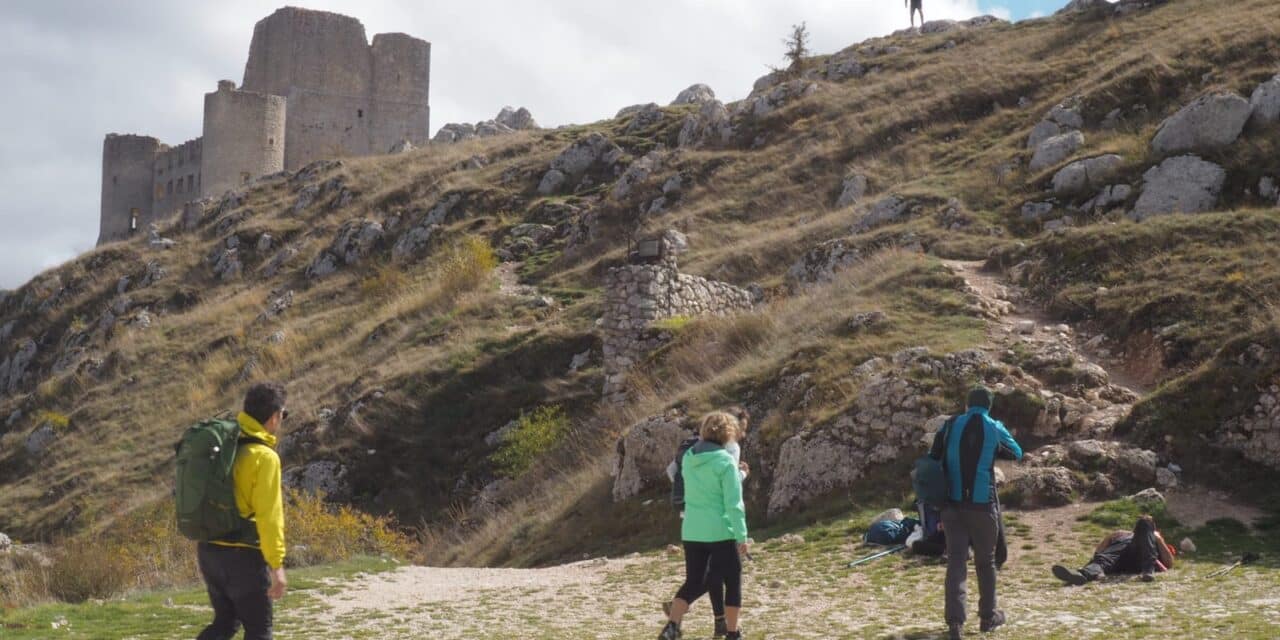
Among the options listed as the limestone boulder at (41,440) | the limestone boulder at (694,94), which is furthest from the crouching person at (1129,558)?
the limestone boulder at (694,94)

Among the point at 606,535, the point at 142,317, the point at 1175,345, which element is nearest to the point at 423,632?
the point at 606,535

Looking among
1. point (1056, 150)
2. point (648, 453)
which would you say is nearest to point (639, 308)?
point (648, 453)

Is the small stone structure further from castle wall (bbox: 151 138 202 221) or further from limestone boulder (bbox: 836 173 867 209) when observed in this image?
castle wall (bbox: 151 138 202 221)

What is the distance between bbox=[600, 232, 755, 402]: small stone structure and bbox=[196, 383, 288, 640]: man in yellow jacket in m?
16.0

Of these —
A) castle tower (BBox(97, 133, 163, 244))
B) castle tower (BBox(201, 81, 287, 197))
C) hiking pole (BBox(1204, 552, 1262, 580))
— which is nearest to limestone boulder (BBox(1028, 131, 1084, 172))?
hiking pole (BBox(1204, 552, 1262, 580))

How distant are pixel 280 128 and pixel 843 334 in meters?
43.7

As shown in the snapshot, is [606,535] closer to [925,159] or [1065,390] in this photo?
[1065,390]

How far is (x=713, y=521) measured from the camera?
8977mm

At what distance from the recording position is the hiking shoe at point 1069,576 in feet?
36.2

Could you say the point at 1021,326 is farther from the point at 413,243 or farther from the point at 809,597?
the point at 413,243

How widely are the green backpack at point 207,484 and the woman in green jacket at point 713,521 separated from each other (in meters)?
3.11

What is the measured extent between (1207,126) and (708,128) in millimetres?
17533

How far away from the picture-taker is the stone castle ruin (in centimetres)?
5944

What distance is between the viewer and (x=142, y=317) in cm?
4059
